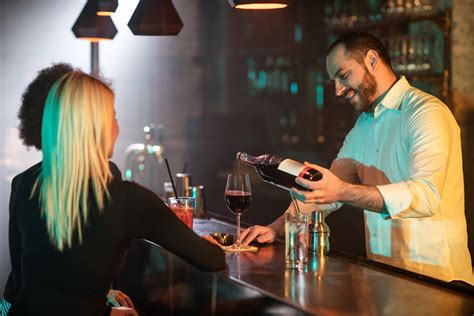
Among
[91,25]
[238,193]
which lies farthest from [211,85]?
[238,193]

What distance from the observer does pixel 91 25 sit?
4.32 metres

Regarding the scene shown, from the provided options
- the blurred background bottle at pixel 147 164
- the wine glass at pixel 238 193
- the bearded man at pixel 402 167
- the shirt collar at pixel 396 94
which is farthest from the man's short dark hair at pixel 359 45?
the blurred background bottle at pixel 147 164

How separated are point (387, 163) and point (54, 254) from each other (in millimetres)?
1415

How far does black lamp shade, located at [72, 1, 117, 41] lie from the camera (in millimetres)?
4297

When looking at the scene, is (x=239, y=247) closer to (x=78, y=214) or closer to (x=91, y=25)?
(x=78, y=214)

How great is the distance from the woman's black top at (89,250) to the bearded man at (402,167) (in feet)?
2.26

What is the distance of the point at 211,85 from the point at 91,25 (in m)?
2.94

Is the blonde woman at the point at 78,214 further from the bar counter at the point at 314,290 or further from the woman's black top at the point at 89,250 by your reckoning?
the bar counter at the point at 314,290

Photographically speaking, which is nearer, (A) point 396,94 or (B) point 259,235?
(B) point 259,235

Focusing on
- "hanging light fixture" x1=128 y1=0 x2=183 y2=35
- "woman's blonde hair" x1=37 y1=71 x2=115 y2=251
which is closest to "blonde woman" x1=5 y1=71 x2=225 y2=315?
"woman's blonde hair" x1=37 y1=71 x2=115 y2=251

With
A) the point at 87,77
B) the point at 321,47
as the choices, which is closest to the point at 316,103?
the point at 321,47

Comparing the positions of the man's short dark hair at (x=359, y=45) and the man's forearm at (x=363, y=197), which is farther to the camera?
the man's short dark hair at (x=359, y=45)

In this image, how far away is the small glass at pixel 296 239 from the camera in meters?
2.30

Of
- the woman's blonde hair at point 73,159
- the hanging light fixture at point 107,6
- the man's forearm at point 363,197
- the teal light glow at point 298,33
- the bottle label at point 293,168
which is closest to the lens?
the woman's blonde hair at point 73,159
